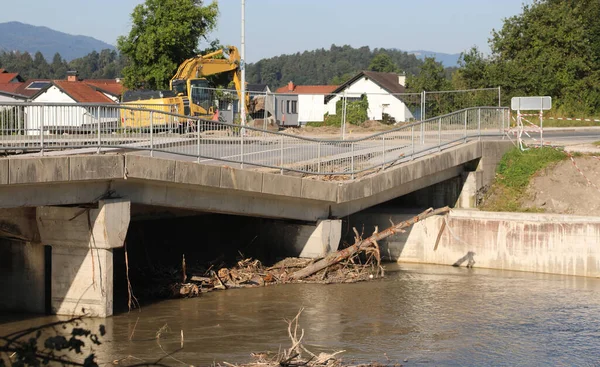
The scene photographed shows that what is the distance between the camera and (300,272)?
21.0 m

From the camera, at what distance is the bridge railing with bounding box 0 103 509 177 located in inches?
621

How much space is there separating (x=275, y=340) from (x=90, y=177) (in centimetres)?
438

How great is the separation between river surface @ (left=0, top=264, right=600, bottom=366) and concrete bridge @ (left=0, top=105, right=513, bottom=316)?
3.42 ft

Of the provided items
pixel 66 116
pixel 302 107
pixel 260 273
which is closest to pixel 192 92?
pixel 260 273

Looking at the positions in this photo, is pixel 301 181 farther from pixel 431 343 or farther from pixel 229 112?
pixel 229 112

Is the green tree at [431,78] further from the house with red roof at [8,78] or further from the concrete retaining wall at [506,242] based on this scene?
the house with red roof at [8,78]

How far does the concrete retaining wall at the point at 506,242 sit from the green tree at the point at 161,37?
25.3 meters

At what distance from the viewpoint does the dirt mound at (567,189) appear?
982 inches

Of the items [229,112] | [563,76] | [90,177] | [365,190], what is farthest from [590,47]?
[90,177]

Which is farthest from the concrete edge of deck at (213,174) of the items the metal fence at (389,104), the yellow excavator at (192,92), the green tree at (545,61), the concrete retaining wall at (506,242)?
the green tree at (545,61)

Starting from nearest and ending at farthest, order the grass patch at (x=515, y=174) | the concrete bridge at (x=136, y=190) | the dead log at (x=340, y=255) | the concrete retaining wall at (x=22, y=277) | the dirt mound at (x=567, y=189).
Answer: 1. the concrete bridge at (x=136, y=190)
2. the concrete retaining wall at (x=22, y=277)
3. the dead log at (x=340, y=255)
4. the dirt mound at (x=567, y=189)
5. the grass patch at (x=515, y=174)

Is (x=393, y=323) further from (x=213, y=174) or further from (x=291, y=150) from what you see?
(x=291, y=150)

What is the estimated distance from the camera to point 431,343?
50.6 ft

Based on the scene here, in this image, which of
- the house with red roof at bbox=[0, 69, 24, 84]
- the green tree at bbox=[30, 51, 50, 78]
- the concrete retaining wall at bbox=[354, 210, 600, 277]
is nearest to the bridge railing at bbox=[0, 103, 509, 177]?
the concrete retaining wall at bbox=[354, 210, 600, 277]
